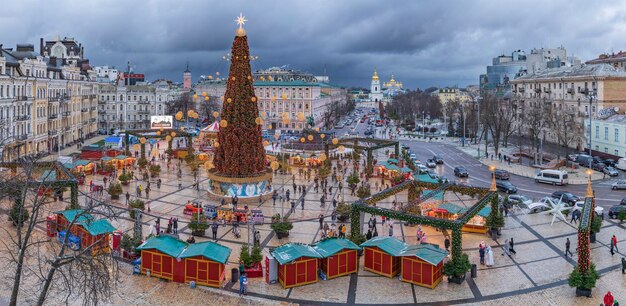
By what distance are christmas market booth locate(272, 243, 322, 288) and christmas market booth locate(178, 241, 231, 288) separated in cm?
254

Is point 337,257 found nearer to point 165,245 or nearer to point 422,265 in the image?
point 422,265

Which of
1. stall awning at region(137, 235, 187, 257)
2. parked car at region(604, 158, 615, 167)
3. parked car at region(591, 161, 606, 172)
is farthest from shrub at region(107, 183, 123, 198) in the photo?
parked car at region(604, 158, 615, 167)

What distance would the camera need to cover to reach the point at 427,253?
2367cm

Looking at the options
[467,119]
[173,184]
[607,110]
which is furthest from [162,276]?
[467,119]

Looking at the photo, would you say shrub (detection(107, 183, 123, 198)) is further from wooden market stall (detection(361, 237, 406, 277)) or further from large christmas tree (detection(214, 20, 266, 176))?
wooden market stall (detection(361, 237, 406, 277))

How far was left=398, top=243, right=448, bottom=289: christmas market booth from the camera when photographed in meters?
23.1

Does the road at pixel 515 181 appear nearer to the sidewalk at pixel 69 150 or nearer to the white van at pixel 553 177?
the white van at pixel 553 177

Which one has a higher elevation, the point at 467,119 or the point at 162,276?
the point at 467,119

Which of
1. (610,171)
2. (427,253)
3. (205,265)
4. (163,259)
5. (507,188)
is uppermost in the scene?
(610,171)

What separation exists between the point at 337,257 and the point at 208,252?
6.17m

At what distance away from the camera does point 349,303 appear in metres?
21.5

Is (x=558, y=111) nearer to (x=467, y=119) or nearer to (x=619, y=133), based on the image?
(x=619, y=133)

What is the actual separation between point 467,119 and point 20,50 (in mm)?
76533

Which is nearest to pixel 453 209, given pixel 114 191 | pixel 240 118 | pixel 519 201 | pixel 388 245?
pixel 519 201
